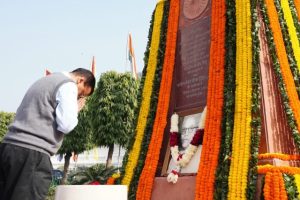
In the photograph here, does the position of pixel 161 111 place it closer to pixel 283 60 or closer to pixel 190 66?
pixel 190 66

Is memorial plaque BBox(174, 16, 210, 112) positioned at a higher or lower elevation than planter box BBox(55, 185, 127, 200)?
higher

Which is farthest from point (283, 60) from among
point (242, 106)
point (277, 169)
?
point (277, 169)

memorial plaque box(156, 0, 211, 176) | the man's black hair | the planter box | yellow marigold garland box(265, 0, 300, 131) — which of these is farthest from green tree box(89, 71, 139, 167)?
the planter box

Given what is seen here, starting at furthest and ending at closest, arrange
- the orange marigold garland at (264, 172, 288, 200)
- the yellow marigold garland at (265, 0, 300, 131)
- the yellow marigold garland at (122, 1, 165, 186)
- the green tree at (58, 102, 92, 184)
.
Answer: 1. the green tree at (58, 102, 92, 184)
2. the yellow marigold garland at (122, 1, 165, 186)
3. the yellow marigold garland at (265, 0, 300, 131)
4. the orange marigold garland at (264, 172, 288, 200)

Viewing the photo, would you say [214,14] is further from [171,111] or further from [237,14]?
[171,111]

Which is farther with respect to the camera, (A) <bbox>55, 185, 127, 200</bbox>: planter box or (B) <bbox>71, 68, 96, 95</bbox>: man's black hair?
(B) <bbox>71, 68, 96, 95</bbox>: man's black hair

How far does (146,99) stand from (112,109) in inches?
Result: 646

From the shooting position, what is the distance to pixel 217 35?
6848mm

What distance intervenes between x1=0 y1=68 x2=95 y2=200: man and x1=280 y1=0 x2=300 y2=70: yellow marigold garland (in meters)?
4.53

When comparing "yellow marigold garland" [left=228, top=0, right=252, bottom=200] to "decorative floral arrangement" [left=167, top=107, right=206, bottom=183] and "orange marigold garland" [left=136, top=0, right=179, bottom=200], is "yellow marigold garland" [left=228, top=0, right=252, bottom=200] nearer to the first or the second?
"decorative floral arrangement" [left=167, top=107, right=206, bottom=183]

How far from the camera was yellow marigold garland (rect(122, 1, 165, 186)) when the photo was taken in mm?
7340

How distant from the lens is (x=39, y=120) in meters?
3.36

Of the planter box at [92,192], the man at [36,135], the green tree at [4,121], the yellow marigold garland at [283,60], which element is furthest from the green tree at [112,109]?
the man at [36,135]

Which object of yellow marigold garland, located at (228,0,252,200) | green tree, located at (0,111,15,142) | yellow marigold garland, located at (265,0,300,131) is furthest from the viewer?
green tree, located at (0,111,15,142)
